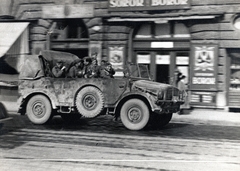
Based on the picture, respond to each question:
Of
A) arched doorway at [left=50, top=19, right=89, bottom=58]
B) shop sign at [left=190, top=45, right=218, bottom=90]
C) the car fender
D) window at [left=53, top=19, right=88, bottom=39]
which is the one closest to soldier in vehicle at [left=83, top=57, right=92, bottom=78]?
the car fender

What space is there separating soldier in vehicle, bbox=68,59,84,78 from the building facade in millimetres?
Answer: 5371

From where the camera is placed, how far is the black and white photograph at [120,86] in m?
6.52

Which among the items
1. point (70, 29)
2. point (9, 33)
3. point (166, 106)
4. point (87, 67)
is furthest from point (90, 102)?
point (9, 33)

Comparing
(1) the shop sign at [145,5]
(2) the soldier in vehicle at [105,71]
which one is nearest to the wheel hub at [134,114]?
(2) the soldier in vehicle at [105,71]

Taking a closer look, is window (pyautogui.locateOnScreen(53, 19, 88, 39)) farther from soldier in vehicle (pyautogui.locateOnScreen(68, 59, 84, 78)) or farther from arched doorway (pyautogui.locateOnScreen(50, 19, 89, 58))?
soldier in vehicle (pyautogui.locateOnScreen(68, 59, 84, 78))

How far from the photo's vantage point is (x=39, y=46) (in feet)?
55.0

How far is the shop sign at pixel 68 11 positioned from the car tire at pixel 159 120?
24.2ft

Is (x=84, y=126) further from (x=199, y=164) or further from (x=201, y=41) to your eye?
(x=201, y=41)

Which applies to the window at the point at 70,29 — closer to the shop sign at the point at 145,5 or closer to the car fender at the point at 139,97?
the shop sign at the point at 145,5

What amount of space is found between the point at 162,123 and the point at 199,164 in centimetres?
418

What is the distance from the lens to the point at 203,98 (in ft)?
47.3

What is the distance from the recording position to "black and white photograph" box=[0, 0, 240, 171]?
257 inches

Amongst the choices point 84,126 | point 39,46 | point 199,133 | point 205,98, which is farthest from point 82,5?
point 199,133

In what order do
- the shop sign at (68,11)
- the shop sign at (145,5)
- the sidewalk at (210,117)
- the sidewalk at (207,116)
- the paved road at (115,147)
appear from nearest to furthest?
the paved road at (115,147) < the sidewalk at (210,117) < the sidewalk at (207,116) < the shop sign at (145,5) < the shop sign at (68,11)
